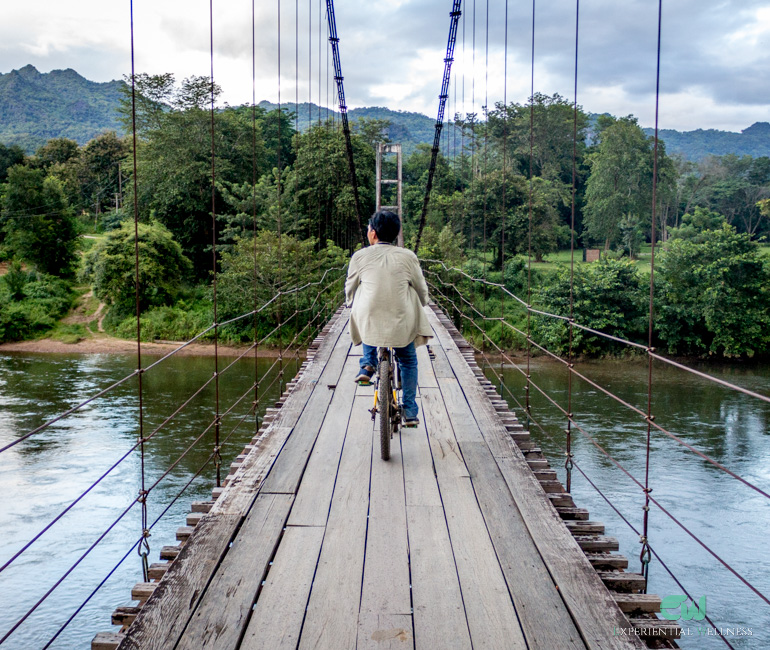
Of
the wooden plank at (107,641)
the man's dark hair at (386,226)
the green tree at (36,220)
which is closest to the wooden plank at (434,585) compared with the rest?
the wooden plank at (107,641)

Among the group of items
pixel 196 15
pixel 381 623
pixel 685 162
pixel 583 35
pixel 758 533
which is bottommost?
pixel 758 533

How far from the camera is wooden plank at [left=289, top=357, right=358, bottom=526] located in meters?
2.11

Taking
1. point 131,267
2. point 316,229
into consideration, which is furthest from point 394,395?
point 316,229

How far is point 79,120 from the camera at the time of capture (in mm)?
45312

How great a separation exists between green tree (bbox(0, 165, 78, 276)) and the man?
22.8 metres

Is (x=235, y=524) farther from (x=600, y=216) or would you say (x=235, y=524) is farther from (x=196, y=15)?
(x=600, y=216)

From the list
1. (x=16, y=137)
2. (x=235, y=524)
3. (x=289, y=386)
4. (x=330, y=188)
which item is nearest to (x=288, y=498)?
(x=235, y=524)

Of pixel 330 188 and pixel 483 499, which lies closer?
pixel 483 499

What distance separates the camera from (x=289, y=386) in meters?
4.04

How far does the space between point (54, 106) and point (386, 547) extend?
55.9 m

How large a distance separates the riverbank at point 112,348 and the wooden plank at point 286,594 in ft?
57.4

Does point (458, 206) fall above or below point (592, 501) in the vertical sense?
above

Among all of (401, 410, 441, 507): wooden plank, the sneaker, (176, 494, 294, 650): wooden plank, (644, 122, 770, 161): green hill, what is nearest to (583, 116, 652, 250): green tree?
(644, 122, 770, 161): green hill

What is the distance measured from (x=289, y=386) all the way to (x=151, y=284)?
16.9m
